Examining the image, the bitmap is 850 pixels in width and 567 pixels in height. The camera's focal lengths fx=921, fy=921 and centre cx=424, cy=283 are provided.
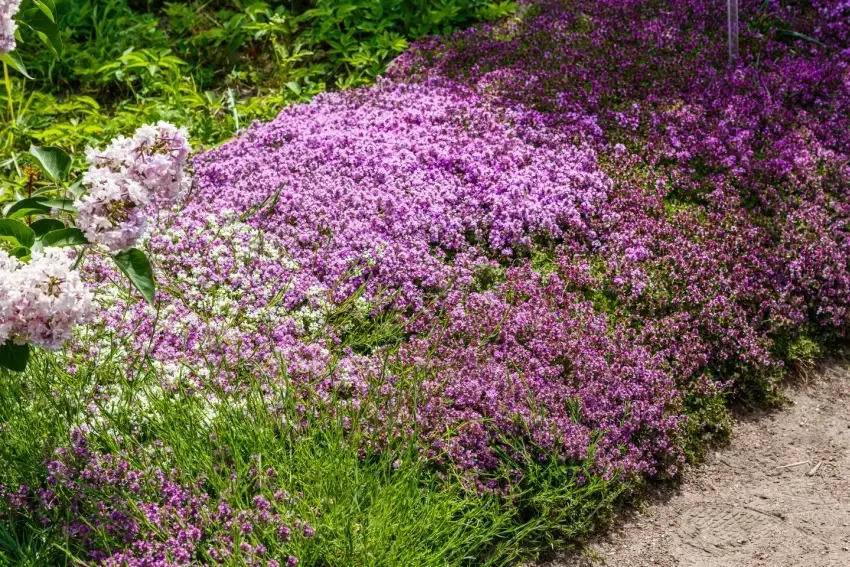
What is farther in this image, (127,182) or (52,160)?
(52,160)

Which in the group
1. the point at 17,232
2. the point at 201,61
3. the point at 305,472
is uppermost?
the point at 17,232

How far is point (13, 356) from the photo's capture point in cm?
288

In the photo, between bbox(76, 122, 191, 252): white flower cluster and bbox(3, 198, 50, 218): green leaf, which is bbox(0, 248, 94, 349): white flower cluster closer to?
bbox(76, 122, 191, 252): white flower cluster

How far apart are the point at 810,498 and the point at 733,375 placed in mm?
623

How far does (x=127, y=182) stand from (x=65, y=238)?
0.31m

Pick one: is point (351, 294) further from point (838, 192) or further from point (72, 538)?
point (838, 192)

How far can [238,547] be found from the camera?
2.88 metres

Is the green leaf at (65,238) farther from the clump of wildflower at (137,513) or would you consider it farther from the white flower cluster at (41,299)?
the clump of wildflower at (137,513)

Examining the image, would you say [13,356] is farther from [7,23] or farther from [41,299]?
[7,23]

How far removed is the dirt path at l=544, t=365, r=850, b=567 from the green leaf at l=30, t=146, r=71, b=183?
2.26 metres

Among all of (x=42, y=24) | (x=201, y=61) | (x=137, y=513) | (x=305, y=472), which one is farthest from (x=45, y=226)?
(x=201, y=61)

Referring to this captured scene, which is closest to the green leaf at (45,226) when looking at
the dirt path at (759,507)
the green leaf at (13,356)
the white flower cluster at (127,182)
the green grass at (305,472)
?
the white flower cluster at (127,182)

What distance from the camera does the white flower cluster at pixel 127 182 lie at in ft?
9.25

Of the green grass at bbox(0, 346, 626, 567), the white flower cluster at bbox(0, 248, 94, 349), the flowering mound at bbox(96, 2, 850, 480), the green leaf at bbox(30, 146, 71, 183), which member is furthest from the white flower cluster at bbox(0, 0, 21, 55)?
the flowering mound at bbox(96, 2, 850, 480)
